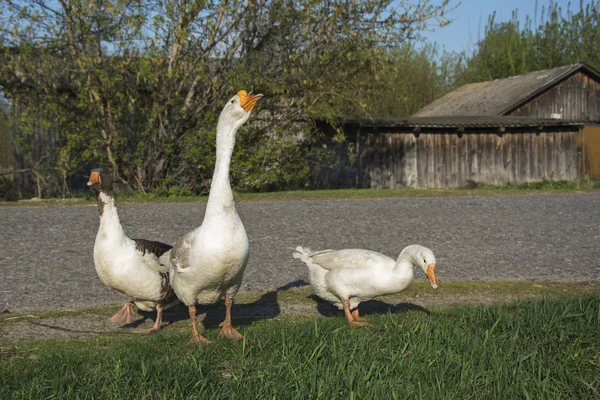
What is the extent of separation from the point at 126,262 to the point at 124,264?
0.10 feet

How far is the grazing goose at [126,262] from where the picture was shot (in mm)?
6273

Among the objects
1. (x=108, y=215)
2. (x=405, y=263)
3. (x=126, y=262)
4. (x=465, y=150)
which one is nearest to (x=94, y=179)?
(x=108, y=215)

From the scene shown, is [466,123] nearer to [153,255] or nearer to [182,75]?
[182,75]

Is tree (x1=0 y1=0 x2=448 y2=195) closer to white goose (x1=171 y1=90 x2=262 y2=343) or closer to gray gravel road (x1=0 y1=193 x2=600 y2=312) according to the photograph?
gray gravel road (x1=0 y1=193 x2=600 y2=312)

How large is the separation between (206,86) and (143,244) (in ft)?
50.2

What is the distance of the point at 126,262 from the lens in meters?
6.29

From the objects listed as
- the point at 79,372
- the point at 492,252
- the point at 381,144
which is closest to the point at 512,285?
the point at 492,252

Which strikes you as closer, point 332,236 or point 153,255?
point 153,255

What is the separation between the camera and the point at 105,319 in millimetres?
6977

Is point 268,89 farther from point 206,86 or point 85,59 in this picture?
point 85,59

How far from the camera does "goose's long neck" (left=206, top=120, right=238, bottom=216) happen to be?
5605mm

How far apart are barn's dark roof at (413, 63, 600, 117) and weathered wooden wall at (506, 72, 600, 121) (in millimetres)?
445

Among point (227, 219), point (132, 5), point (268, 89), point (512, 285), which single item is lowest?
point (512, 285)

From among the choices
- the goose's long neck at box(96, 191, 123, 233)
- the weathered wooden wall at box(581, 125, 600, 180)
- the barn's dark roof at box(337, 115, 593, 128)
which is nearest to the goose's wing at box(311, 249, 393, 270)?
the goose's long neck at box(96, 191, 123, 233)
